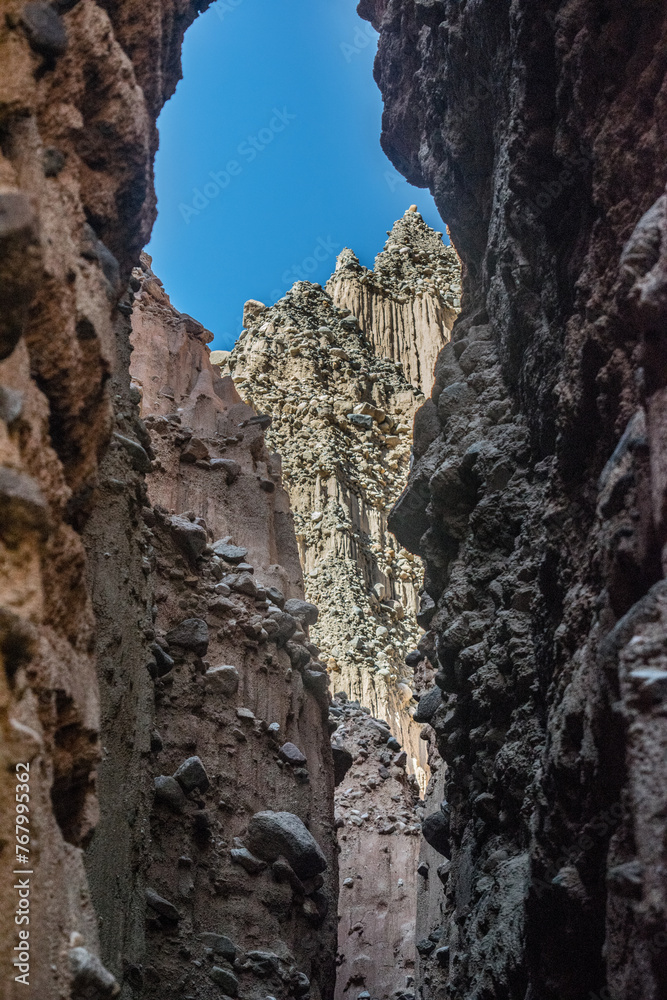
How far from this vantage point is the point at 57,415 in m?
3.69

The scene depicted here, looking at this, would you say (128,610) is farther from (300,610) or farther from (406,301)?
(406,301)

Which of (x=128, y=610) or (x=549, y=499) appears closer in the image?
(x=128, y=610)

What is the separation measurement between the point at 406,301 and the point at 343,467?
23.7 feet

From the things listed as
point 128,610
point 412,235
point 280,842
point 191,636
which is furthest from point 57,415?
point 412,235

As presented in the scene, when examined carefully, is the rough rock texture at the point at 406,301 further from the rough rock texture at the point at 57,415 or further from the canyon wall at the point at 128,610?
the rough rock texture at the point at 57,415

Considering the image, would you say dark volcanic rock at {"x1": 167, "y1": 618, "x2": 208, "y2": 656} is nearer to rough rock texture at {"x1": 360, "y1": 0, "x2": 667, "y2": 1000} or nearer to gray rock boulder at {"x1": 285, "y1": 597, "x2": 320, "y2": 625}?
gray rock boulder at {"x1": 285, "y1": 597, "x2": 320, "y2": 625}

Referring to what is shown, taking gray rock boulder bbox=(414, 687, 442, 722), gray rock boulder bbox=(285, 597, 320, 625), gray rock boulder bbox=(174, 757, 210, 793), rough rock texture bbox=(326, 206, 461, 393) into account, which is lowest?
gray rock boulder bbox=(174, 757, 210, 793)

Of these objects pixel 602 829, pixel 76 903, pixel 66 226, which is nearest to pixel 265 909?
pixel 602 829

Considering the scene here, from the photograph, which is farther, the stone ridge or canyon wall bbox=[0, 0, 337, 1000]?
the stone ridge

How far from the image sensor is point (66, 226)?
3932 mm

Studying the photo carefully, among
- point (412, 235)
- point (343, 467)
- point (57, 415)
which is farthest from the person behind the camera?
point (412, 235)

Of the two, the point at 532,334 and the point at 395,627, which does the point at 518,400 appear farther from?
the point at 395,627

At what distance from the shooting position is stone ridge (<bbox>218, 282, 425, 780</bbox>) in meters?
18.8

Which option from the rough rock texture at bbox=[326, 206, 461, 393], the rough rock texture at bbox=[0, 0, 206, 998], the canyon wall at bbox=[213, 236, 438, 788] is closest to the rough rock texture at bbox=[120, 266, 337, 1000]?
the rough rock texture at bbox=[0, 0, 206, 998]
